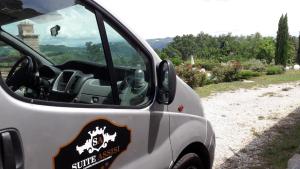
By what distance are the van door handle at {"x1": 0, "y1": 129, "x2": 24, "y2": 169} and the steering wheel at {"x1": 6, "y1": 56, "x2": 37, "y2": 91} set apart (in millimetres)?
824

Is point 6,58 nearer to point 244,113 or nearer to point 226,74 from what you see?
point 244,113

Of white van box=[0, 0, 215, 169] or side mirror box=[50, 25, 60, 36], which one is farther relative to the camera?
side mirror box=[50, 25, 60, 36]

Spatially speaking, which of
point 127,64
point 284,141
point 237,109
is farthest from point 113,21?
point 237,109

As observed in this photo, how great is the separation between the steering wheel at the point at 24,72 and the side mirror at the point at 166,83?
0.88m

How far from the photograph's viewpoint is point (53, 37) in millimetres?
2521

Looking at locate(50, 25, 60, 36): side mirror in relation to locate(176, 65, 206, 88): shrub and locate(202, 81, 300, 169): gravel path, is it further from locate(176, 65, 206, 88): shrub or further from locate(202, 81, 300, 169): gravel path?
locate(176, 65, 206, 88): shrub

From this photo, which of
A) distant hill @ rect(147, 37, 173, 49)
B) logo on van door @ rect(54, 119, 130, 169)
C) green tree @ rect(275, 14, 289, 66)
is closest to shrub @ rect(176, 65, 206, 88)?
distant hill @ rect(147, 37, 173, 49)

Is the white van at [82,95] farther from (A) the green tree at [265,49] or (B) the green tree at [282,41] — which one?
(A) the green tree at [265,49]

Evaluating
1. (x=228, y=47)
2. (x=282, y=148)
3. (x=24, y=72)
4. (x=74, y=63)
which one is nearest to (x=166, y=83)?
(x=74, y=63)

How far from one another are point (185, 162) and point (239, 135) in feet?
13.9

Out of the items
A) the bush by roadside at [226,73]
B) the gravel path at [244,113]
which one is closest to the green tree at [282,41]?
the bush by roadside at [226,73]

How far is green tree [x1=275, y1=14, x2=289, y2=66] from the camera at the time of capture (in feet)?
108

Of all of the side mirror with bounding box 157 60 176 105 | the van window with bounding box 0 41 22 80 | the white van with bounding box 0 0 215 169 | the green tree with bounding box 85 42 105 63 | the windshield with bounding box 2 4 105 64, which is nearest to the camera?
the white van with bounding box 0 0 215 169

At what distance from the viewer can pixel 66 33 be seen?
2.54 metres
